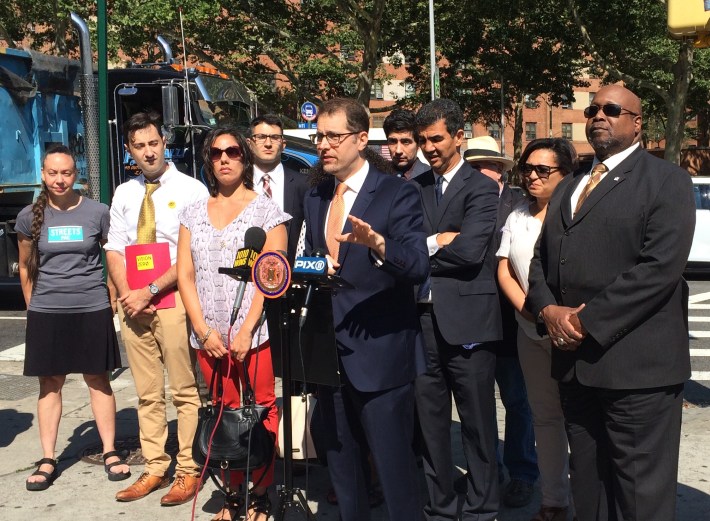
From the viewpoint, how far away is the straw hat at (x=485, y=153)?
18.0 feet

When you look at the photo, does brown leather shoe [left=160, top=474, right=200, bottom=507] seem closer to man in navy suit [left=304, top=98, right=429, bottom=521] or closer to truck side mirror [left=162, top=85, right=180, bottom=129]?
man in navy suit [left=304, top=98, right=429, bottom=521]

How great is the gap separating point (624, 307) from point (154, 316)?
2872mm

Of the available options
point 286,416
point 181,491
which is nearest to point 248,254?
point 286,416

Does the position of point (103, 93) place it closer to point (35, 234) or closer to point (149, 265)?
point (35, 234)

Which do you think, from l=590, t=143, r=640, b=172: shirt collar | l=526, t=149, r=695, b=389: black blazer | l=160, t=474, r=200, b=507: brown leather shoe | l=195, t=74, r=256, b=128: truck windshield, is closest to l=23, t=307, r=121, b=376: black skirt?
l=160, t=474, r=200, b=507: brown leather shoe

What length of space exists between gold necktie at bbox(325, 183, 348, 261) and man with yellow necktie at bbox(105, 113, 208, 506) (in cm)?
145

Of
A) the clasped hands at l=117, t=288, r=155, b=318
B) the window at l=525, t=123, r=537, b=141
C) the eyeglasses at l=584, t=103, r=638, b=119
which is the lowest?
the clasped hands at l=117, t=288, r=155, b=318

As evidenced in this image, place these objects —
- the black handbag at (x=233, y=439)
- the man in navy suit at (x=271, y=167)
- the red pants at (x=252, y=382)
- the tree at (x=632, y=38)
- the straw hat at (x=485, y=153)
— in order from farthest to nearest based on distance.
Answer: the tree at (x=632, y=38)
the man in navy suit at (x=271, y=167)
the straw hat at (x=485, y=153)
the red pants at (x=252, y=382)
the black handbag at (x=233, y=439)

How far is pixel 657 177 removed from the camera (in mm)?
3510

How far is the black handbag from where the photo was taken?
A: 14.2 ft

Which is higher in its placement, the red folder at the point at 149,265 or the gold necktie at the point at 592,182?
the gold necktie at the point at 592,182

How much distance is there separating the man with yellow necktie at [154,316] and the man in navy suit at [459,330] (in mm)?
1491

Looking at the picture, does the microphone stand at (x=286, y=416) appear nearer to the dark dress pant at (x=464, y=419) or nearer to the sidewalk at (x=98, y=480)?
the sidewalk at (x=98, y=480)

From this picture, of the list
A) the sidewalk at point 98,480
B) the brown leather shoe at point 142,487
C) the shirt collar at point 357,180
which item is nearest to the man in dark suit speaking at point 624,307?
the shirt collar at point 357,180
